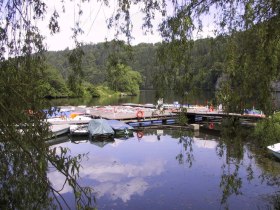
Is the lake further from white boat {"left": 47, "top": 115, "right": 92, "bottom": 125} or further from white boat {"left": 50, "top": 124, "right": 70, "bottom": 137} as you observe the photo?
white boat {"left": 47, "top": 115, "right": 92, "bottom": 125}

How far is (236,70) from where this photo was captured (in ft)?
18.6

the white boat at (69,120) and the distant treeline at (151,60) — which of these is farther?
the white boat at (69,120)

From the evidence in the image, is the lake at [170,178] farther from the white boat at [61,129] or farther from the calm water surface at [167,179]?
the white boat at [61,129]

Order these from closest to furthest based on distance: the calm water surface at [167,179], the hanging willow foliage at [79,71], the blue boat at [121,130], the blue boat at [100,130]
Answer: the hanging willow foliage at [79,71] → the calm water surface at [167,179] → the blue boat at [100,130] → the blue boat at [121,130]

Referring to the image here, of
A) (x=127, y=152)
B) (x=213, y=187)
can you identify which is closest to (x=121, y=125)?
(x=127, y=152)

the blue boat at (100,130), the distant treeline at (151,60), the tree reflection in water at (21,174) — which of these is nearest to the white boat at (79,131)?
the blue boat at (100,130)

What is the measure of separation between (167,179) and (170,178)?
0.18m

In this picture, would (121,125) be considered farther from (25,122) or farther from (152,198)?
(25,122)

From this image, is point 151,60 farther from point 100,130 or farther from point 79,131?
point 79,131

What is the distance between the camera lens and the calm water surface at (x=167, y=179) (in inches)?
456

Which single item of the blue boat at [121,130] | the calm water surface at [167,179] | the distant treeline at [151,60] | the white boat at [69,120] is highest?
the distant treeline at [151,60]

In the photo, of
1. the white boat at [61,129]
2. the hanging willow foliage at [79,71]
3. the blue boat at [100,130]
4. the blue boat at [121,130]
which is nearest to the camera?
the hanging willow foliage at [79,71]

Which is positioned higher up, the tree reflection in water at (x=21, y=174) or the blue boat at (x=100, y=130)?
the tree reflection in water at (x=21, y=174)

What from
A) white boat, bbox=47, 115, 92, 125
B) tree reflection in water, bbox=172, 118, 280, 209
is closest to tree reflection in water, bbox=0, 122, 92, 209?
→ tree reflection in water, bbox=172, 118, 280, 209
